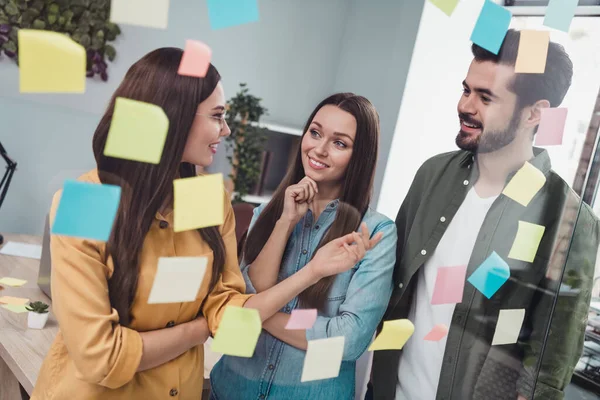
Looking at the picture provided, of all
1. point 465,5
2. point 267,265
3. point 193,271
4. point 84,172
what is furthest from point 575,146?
point 84,172

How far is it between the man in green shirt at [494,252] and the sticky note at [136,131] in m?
0.57

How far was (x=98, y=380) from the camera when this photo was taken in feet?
2.79

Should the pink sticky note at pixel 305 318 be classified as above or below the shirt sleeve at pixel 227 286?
below

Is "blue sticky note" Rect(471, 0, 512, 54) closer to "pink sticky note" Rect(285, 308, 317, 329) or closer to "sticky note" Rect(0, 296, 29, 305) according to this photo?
"pink sticky note" Rect(285, 308, 317, 329)

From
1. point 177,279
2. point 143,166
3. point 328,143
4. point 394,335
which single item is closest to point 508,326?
point 394,335

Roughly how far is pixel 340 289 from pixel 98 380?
1.52ft

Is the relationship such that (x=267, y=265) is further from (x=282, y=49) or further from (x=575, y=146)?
(x=575, y=146)

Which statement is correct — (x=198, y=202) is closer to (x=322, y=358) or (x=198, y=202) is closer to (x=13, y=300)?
(x=322, y=358)

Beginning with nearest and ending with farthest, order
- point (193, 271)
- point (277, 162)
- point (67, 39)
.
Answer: point (67, 39), point (193, 271), point (277, 162)

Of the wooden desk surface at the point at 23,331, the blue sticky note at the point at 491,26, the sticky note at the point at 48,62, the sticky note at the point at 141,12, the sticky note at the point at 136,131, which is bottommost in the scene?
the wooden desk surface at the point at 23,331

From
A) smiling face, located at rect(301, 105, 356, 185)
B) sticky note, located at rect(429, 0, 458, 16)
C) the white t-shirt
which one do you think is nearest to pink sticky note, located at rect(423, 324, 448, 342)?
the white t-shirt

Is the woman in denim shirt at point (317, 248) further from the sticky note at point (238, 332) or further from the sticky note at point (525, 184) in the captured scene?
the sticky note at point (525, 184)

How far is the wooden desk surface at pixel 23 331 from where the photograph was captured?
38.4 inches

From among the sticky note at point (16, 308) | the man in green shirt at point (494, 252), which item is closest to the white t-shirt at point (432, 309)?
the man in green shirt at point (494, 252)
